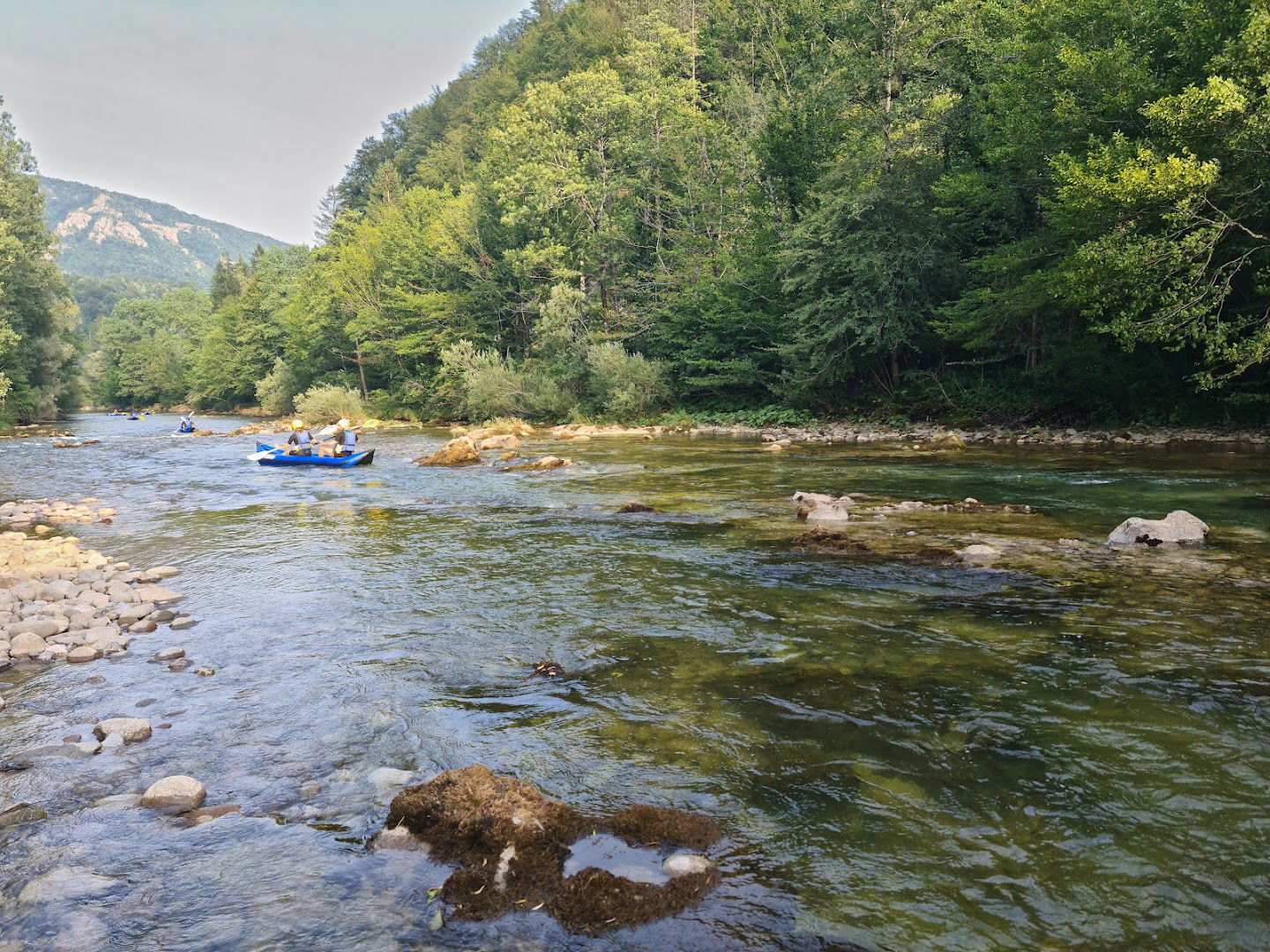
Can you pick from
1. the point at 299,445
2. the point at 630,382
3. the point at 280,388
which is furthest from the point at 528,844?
the point at 280,388

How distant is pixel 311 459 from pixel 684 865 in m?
21.8

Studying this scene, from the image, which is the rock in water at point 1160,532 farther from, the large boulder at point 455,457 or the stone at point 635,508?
the large boulder at point 455,457

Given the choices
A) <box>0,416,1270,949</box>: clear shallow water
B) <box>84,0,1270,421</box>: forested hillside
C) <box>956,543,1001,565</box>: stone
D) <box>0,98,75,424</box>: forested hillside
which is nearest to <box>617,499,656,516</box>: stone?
<box>0,416,1270,949</box>: clear shallow water

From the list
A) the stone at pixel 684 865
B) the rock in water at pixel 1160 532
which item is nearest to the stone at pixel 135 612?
the stone at pixel 684 865

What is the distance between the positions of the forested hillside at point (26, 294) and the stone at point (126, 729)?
43.6m

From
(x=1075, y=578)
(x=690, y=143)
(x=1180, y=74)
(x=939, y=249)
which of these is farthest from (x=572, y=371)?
(x=1075, y=578)

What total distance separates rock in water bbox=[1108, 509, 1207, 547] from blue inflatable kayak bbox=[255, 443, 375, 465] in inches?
745

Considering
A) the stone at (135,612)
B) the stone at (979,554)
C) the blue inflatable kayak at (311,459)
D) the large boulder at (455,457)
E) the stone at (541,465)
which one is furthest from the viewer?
the large boulder at (455,457)

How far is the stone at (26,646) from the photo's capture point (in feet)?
23.8

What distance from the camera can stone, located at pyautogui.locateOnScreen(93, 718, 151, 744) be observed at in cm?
546

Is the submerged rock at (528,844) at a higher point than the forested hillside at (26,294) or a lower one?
lower

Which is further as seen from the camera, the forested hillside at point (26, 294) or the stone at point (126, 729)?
the forested hillside at point (26, 294)

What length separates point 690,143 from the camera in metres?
38.3

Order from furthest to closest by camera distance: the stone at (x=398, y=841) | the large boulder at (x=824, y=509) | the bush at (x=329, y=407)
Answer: the bush at (x=329, y=407)
the large boulder at (x=824, y=509)
the stone at (x=398, y=841)
